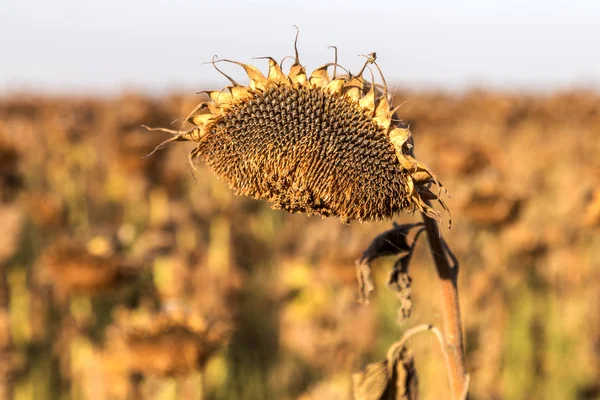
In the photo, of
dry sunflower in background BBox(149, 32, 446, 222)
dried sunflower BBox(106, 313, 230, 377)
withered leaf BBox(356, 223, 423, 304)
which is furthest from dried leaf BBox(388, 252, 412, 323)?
dried sunflower BBox(106, 313, 230, 377)

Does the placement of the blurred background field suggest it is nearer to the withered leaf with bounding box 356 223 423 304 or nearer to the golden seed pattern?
the withered leaf with bounding box 356 223 423 304

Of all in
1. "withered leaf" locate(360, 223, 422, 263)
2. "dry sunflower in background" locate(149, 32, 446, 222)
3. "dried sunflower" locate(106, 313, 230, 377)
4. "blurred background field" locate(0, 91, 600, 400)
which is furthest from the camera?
"blurred background field" locate(0, 91, 600, 400)

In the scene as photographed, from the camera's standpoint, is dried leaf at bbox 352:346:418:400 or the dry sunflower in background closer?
the dry sunflower in background

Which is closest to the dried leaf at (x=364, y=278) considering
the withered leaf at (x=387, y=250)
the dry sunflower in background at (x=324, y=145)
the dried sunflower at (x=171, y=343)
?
the withered leaf at (x=387, y=250)

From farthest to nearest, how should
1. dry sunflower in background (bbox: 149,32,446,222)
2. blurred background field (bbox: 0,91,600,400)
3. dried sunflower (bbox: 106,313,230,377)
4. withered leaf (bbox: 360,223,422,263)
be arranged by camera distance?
1. blurred background field (bbox: 0,91,600,400)
2. dried sunflower (bbox: 106,313,230,377)
3. withered leaf (bbox: 360,223,422,263)
4. dry sunflower in background (bbox: 149,32,446,222)

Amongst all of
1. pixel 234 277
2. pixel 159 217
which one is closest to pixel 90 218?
pixel 159 217
